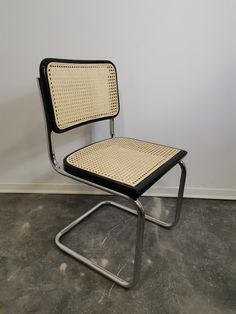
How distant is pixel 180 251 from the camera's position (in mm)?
1147

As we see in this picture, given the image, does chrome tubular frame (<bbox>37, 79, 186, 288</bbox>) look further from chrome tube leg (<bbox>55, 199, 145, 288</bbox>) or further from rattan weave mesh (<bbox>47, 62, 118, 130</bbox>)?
rattan weave mesh (<bbox>47, 62, 118, 130</bbox>)

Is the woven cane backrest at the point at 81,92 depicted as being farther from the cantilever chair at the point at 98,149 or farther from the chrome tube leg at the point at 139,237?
the chrome tube leg at the point at 139,237

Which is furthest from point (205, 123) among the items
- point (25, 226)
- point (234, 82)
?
point (25, 226)

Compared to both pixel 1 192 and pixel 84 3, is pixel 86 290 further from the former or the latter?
pixel 84 3

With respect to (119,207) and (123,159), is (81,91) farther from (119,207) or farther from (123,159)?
(119,207)

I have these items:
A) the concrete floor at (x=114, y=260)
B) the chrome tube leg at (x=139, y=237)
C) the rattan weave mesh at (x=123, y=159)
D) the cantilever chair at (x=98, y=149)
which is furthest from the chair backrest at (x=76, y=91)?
the concrete floor at (x=114, y=260)

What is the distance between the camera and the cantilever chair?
33.5 inches

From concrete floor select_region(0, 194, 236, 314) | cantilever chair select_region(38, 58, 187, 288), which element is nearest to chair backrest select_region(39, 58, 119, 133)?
cantilever chair select_region(38, 58, 187, 288)

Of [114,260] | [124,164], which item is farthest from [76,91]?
[114,260]

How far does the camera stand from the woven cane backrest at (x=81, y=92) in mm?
940

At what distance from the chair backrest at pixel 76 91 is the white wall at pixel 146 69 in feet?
0.59

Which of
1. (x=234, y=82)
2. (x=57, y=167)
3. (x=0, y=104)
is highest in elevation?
(x=234, y=82)

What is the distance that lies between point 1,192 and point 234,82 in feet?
5.20

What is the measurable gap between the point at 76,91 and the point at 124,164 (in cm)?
39
